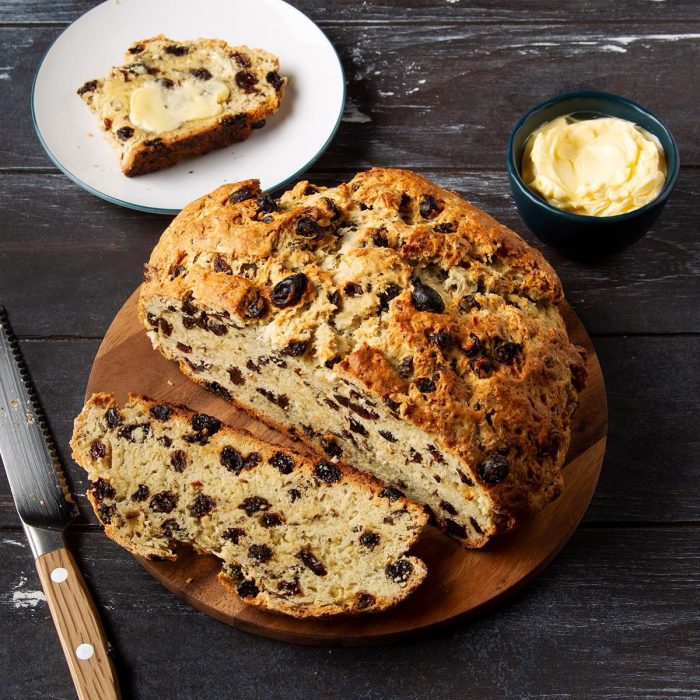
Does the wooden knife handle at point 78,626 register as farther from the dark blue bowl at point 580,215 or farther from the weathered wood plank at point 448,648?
the dark blue bowl at point 580,215

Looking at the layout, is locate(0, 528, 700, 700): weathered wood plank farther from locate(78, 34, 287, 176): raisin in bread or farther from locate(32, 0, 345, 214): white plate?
locate(78, 34, 287, 176): raisin in bread

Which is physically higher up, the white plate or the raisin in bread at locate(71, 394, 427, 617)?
the white plate

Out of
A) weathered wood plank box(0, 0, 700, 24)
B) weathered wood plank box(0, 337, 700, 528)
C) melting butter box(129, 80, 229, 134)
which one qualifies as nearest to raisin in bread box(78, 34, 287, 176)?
melting butter box(129, 80, 229, 134)

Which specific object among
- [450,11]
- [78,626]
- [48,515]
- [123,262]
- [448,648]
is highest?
[450,11]

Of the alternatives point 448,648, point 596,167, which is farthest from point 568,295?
point 448,648

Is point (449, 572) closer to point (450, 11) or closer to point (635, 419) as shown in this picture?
point (635, 419)

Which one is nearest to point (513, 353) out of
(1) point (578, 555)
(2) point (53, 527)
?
(1) point (578, 555)
